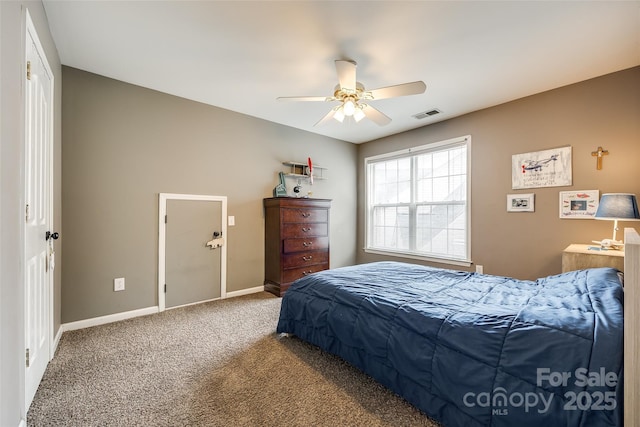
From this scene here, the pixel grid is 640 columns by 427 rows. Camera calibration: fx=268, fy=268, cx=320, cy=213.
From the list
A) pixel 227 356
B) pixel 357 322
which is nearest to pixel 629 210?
pixel 357 322

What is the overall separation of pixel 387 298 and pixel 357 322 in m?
0.26

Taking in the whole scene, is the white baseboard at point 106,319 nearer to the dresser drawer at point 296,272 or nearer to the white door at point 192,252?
the white door at point 192,252

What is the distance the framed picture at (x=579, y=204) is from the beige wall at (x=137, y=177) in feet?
11.8

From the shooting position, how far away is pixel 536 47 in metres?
2.24

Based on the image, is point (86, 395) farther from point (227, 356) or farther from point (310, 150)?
point (310, 150)

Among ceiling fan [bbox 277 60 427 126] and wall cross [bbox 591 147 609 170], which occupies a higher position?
ceiling fan [bbox 277 60 427 126]

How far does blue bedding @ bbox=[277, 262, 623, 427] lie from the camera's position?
1057 millimetres

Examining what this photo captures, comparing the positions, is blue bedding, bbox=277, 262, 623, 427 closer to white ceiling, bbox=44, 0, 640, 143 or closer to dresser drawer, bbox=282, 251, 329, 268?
dresser drawer, bbox=282, 251, 329, 268

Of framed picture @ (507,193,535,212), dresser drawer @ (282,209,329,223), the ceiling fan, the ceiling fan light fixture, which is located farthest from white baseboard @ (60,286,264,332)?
framed picture @ (507,193,535,212)

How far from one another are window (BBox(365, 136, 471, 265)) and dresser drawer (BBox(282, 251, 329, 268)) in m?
1.19

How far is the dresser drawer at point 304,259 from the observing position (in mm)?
3764

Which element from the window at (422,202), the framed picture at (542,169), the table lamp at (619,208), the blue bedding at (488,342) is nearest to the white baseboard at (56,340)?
the blue bedding at (488,342)

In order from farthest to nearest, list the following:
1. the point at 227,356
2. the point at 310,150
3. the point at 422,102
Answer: the point at 310,150 → the point at 422,102 → the point at 227,356

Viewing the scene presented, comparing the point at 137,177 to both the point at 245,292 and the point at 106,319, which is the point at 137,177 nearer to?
the point at 106,319
